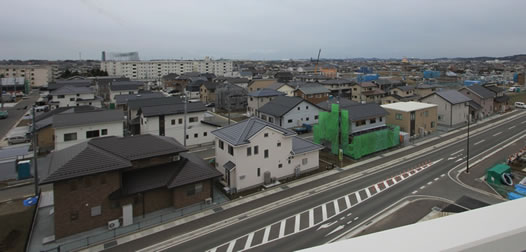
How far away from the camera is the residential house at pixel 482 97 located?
1869 inches

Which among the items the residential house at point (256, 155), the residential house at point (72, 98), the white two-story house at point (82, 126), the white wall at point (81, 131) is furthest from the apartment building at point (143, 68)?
the residential house at point (256, 155)

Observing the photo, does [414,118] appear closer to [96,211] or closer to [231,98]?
[231,98]

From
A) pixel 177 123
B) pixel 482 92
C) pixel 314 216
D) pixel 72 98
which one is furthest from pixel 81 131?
pixel 482 92

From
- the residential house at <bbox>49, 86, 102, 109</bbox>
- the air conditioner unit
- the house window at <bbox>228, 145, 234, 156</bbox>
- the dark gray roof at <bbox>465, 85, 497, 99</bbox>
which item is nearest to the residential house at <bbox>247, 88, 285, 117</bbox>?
the house window at <bbox>228, 145, 234, 156</bbox>

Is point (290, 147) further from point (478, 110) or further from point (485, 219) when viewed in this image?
point (478, 110)

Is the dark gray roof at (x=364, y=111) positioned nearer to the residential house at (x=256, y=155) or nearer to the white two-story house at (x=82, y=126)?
the residential house at (x=256, y=155)

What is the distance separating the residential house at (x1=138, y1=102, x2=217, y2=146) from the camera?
32.6 metres

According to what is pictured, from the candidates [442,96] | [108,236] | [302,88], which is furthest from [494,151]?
[108,236]

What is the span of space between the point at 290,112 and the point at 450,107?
23.3 meters

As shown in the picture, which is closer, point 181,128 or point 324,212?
point 324,212

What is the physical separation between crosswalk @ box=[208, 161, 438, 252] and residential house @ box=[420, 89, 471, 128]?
2660 cm

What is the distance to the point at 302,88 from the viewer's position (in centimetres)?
5416

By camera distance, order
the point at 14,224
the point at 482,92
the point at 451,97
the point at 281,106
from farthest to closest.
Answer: the point at 482,92
the point at 451,97
the point at 281,106
the point at 14,224

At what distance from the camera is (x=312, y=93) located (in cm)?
5344
